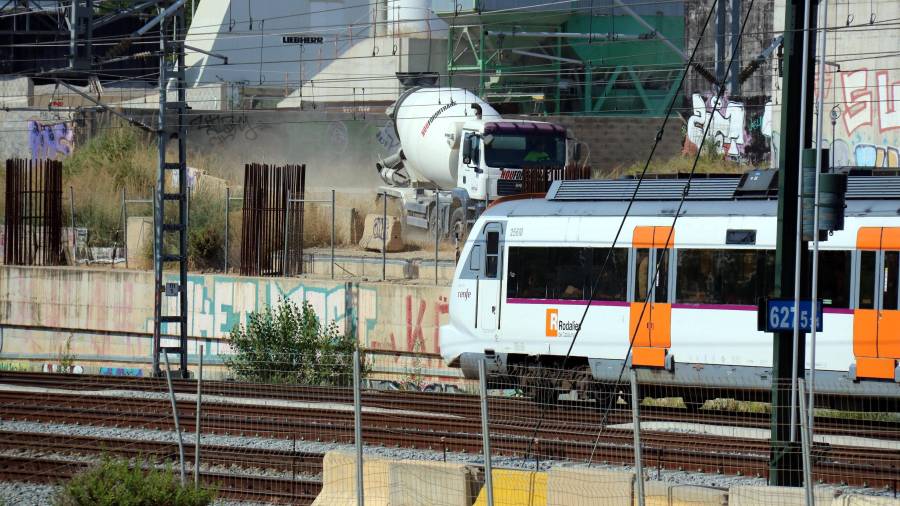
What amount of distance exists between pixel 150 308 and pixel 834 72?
19.1 metres

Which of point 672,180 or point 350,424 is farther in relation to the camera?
point 672,180

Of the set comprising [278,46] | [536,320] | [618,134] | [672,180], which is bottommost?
[536,320]

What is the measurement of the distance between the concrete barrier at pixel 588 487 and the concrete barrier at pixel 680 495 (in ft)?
0.64

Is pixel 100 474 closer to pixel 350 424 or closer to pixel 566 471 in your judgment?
pixel 566 471

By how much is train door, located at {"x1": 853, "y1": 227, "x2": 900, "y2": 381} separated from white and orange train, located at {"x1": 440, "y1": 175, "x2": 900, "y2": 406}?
0.01m

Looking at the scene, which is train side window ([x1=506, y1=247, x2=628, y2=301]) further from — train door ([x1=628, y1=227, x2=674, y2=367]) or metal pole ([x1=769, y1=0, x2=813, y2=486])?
metal pole ([x1=769, y1=0, x2=813, y2=486])

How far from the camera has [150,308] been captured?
3216cm

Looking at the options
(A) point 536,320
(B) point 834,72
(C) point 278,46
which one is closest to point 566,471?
(A) point 536,320

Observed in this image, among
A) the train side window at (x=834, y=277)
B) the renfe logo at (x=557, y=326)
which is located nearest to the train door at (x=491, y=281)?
the renfe logo at (x=557, y=326)

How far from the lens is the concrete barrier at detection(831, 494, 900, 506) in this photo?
396 inches

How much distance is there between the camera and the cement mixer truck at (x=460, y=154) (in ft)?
109

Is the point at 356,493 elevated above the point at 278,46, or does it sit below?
below

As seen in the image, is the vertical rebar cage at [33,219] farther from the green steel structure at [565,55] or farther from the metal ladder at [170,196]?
the green steel structure at [565,55]

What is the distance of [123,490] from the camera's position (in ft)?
34.9
